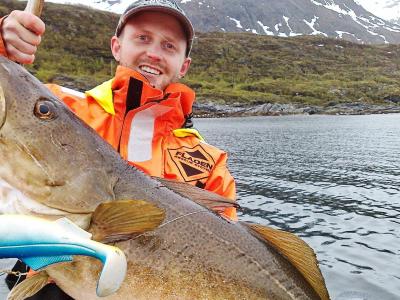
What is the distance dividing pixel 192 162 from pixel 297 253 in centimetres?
191

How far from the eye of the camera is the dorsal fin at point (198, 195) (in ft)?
10.1

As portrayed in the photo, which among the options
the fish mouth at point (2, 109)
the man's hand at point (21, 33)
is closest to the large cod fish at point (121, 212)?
the fish mouth at point (2, 109)

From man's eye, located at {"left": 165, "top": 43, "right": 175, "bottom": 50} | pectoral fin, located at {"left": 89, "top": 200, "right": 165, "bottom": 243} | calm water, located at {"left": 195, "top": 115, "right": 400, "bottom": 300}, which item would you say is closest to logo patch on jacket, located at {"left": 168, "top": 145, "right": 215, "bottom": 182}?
man's eye, located at {"left": 165, "top": 43, "right": 175, "bottom": 50}

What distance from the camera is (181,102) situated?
16.4 ft

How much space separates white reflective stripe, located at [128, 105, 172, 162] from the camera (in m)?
4.42

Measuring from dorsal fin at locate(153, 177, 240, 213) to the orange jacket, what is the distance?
133 cm

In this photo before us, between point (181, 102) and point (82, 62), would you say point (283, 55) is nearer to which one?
point (82, 62)

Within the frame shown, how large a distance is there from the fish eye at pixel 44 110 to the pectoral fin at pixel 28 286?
933 millimetres

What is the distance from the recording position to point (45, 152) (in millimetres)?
2570

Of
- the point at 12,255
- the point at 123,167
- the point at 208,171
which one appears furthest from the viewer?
the point at 208,171

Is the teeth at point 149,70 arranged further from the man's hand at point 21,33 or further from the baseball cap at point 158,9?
the man's hand at point 21,33

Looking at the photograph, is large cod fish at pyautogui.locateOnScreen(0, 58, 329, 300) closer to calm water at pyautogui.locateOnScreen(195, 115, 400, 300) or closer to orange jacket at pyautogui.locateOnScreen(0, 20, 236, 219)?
orange jacket at pyautogui.locateOnScreen(0, 20, 236, 219)

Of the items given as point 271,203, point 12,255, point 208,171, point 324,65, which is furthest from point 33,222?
point 324,65

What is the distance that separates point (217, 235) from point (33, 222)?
1.26 metres
